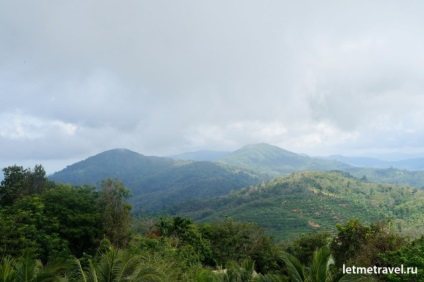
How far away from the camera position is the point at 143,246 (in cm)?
2653

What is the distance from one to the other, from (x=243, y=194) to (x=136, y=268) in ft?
622

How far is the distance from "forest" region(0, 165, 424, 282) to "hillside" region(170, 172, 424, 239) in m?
62.4

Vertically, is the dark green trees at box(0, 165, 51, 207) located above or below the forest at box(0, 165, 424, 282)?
above

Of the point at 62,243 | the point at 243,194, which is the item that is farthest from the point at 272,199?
the point at 62,243

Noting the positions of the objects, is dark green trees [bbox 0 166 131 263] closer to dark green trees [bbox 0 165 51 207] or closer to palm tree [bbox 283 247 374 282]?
dark green trees [bbox 0 165 51 207]

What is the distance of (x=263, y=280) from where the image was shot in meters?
9.54

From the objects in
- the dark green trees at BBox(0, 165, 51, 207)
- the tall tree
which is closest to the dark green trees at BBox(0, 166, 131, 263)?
the tall tree

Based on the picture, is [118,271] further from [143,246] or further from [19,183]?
[19,183]

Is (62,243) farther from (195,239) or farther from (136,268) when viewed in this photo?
(136,268)

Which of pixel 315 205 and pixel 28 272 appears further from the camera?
pixel 315 205

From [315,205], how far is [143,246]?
4871 inches

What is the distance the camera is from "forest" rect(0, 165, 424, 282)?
29.0 ft

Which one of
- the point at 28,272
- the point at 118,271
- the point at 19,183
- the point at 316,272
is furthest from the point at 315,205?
the point at 28,272

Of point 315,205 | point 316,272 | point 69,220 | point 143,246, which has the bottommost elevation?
point 315,205
